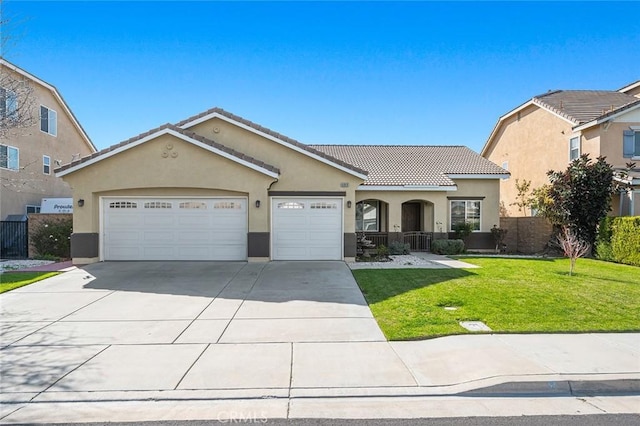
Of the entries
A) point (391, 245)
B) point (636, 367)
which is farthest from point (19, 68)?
point (636, 367)

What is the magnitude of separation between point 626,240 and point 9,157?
28666mm

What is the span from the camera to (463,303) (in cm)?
859

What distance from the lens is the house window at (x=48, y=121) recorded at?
71.9 ft

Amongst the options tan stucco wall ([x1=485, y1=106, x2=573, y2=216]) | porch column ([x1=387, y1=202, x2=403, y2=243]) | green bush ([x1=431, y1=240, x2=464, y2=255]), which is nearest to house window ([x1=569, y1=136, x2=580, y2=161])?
tan stucco wall ([x1=485, y1=106, x2=573, y2=216])

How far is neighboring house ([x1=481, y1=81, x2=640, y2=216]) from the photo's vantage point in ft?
64.2

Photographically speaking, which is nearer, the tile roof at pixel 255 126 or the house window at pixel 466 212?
the tile roof at pixel 255 126

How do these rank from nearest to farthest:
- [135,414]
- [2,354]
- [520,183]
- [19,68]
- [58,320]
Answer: [135,414], [2,354], [58,320], [19,68], [520,183]

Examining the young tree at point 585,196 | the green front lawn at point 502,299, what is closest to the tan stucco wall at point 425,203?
the young tree at point 585,196

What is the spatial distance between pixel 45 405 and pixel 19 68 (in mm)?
21337

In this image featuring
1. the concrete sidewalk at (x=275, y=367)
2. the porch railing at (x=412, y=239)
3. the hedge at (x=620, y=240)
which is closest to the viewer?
the concrete sidewalk at (x=275, y=367)

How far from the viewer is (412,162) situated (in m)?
22.4

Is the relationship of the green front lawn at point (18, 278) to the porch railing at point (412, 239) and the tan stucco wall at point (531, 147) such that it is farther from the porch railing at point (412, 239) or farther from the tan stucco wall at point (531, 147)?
the tan stucco wall at point (531, 147)

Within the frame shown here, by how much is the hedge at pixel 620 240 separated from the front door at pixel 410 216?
825cm

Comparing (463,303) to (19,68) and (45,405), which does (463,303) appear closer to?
(45,405)
